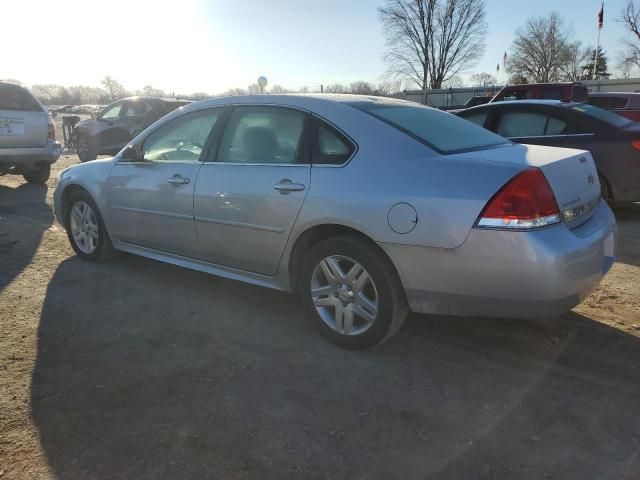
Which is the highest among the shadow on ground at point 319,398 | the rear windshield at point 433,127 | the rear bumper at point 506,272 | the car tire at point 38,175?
the rear windshield at point 433,127

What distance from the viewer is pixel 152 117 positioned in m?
12.8

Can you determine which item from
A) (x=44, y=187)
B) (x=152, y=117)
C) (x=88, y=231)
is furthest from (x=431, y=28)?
(x=88, y=231)

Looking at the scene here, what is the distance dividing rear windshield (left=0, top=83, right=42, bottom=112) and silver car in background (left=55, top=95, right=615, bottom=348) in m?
5.40

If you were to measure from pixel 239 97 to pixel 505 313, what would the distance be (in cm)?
241

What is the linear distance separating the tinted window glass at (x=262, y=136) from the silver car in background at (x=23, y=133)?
600cm

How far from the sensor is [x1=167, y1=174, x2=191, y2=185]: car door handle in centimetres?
386

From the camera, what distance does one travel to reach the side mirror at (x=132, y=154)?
4.32m

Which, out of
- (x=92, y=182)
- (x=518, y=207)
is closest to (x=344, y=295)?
(x=518, y=207)

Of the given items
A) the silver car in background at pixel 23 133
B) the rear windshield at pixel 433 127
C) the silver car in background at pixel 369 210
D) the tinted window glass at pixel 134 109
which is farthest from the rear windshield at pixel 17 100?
the rear windshield at pixel 433 127

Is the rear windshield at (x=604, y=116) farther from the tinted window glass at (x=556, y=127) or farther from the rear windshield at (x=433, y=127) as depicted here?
the rear windshield at (x=433, y=127)

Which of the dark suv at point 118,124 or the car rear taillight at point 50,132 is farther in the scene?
the dark suv at point 118,124

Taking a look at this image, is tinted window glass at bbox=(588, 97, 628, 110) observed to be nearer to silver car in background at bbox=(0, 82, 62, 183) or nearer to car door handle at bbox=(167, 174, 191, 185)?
car door handle at bbox=(167, 174, 191, 185)

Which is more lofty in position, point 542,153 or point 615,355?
point 542,153

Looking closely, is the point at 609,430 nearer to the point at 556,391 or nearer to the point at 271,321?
the point at 556,391
